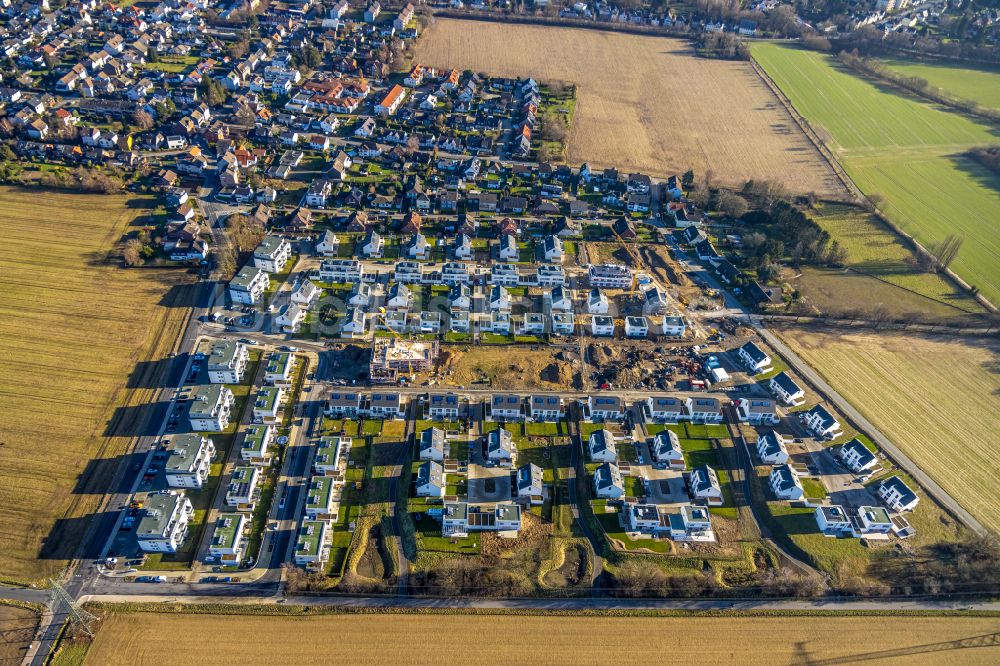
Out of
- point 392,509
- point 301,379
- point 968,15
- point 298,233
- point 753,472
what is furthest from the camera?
point 968,15

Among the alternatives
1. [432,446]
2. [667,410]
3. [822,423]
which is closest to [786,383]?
[822,423]

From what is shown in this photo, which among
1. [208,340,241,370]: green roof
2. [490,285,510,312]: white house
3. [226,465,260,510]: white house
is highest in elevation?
[490,285,510,312]: white house

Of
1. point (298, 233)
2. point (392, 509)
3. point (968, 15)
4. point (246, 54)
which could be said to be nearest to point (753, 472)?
point (392, 509)

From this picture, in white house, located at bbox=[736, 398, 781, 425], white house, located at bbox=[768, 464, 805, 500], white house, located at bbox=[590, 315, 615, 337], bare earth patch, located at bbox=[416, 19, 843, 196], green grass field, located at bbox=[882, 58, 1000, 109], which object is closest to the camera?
white house, located at bbox=[768, 464, 805, 500]

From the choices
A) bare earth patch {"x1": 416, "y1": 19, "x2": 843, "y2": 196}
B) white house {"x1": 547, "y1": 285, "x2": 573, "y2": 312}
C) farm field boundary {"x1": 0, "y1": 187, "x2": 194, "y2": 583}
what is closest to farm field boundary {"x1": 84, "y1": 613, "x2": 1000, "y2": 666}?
farm field boundary {"x1": 0, "y1": 187, "x2": 194, "y2": 583}

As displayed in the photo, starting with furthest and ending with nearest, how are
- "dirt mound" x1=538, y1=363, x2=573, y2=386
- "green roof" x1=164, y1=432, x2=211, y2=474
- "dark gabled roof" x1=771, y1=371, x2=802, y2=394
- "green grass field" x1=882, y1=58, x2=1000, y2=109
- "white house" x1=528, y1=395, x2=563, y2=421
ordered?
"green grass field" x1=882, y1=58, x2=1000, y2=109
"dirt mound" x1=538, y1=363, x2=573, y2=386
"dark gabled roof" x1=771, y1=371, x2=802, y2=394
"white house" x1=528, y1=395, x2=563, y2=421
"green roof" x1=164, y1=432, x2=211, y2=474

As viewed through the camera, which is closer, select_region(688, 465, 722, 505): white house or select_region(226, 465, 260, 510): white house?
select_region(226, 465, 260, 510): white house

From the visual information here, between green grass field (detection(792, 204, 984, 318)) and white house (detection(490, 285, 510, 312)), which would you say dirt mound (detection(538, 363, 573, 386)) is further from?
green grass field (detection(792, 204, 984, 318))

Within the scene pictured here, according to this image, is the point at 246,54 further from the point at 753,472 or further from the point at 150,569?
the point at 753,472

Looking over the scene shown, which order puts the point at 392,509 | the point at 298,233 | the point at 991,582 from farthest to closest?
the point at 298,233 → the point at 392,509 → the point at 991,582
